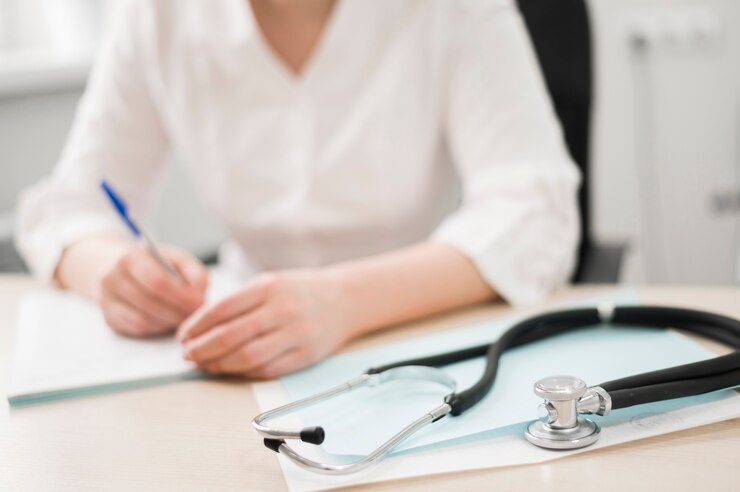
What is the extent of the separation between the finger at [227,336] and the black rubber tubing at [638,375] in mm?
113

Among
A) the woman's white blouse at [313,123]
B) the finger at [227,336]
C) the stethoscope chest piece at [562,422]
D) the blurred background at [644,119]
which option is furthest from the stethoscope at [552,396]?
the blurred background at [644,119]

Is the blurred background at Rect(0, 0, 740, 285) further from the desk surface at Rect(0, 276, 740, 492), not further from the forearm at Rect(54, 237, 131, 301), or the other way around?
the desk surface at Rect(0, 276, 740, 492)

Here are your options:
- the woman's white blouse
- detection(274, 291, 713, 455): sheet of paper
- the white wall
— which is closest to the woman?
the woman's white blouse

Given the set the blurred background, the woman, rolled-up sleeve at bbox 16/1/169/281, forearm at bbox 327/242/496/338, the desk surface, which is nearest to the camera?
the desk surface

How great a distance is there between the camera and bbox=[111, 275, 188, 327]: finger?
79cm

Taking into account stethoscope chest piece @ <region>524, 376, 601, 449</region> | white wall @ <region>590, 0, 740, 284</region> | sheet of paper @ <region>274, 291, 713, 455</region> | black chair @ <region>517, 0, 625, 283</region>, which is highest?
black chair @ <region>517, 0, 625, 283</region>

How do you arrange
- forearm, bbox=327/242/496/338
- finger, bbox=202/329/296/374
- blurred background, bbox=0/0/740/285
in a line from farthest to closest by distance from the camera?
blurred background, bbox=0/0/740/285, forearm, bbox=327/242/496/338, finger, bbox=202/329/296/374

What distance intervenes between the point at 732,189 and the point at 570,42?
108cm

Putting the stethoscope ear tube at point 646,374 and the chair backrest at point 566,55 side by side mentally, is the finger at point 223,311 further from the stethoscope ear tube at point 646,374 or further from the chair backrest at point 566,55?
the chair backrest at point 566,55

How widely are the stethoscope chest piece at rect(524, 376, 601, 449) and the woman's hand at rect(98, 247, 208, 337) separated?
387 mm

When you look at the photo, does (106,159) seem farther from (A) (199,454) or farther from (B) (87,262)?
(A) (199,454)

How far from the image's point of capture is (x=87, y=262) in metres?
0.95

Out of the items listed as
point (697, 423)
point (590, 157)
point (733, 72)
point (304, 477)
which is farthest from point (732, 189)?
point (304, 477)

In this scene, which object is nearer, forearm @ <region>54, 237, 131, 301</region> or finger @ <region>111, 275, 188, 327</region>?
finger @ <region>111, 275, 188, 327</region>
